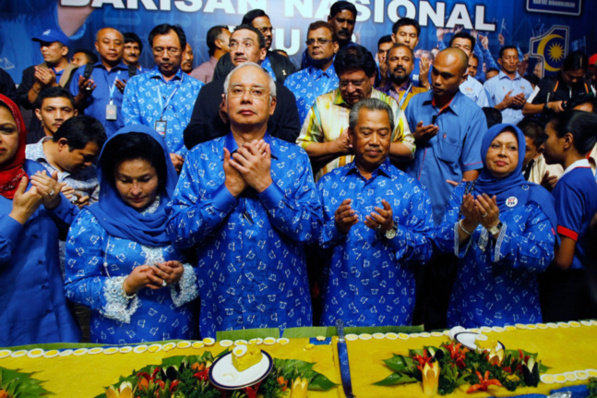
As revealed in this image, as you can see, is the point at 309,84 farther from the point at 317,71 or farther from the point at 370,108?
the point at 370,108

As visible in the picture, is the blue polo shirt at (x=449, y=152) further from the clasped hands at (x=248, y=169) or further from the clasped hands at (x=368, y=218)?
the clasped hands at (x=248, y=169)

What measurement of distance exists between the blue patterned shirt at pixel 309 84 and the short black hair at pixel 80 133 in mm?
1542

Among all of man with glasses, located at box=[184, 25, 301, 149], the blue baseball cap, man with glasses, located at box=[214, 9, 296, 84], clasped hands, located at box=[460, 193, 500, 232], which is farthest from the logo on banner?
the blue baseball cap

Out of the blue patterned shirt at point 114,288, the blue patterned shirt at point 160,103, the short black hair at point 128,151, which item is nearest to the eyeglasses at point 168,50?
the blue patterned shirt at point 160,103

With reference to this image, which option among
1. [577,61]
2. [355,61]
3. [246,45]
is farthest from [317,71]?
[577,61]

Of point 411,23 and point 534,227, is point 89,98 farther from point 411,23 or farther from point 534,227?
point 534,227

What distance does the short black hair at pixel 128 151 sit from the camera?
2.07 meters

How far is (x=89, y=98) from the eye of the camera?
468 cm

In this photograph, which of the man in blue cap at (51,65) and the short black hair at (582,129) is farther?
the man in blue cap at (51,65)

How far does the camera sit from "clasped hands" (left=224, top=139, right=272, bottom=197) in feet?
6.22

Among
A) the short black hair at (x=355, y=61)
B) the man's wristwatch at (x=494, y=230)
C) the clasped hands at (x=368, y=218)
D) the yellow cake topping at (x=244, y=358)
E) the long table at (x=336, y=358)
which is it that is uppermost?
the short black hair at (x=355, y=61)

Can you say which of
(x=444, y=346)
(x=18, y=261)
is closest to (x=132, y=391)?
(x=444, y=346)

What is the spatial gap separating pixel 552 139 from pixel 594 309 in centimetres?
104

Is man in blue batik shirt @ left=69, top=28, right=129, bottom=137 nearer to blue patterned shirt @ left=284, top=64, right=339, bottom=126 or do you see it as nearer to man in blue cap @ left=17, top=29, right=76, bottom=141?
man in blue cap @ left=17, top=29, right=76, bottom=141
